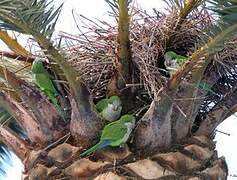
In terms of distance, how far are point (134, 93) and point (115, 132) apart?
39 cm

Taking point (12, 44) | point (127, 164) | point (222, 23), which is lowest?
point (127, 164)

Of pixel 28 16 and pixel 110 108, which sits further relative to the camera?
pixel 110 108

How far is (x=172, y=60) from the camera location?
300 centimetres

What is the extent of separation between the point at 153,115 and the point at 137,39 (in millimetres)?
540

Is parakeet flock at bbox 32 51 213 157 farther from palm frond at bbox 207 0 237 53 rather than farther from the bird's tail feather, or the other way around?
palm frond at bbox 207 0 237 53

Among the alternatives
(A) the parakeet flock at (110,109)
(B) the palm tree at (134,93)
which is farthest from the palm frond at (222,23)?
(A) the parakeet flock at (110,109)

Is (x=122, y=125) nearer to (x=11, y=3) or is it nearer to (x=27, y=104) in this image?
(x=27, y=104)

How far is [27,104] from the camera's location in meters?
2.99

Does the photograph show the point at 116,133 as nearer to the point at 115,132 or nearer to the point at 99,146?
the point at 115,132

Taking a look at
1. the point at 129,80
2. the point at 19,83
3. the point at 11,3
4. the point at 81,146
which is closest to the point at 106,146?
the point at 81,146

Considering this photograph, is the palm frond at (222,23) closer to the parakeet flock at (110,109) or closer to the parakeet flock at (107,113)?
the parakeet flock at (110,109)

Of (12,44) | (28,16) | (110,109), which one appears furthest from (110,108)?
(12,44)

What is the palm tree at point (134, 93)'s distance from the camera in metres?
2.69

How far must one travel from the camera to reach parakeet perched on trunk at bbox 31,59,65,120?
299cm
